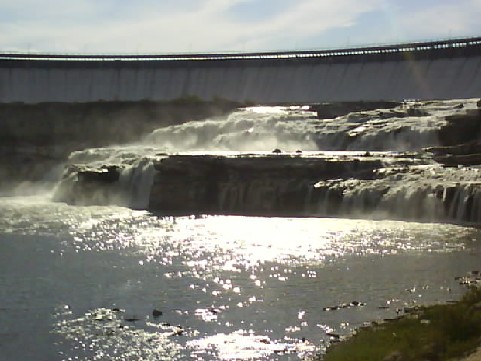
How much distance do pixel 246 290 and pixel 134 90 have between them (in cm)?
5626

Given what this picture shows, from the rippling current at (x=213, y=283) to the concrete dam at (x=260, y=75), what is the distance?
2965 centimetres

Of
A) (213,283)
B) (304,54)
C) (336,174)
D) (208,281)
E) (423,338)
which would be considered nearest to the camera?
(423,338)

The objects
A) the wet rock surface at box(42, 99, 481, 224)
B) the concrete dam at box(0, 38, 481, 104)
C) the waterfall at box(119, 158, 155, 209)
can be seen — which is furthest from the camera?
the concrete dam at box(0, 38, 481, 104)

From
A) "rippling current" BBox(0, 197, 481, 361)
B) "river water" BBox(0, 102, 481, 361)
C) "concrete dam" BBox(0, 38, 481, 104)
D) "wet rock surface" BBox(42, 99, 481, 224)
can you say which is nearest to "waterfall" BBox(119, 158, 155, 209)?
"wet rock surface" BBox(42, 99, 481, 224)

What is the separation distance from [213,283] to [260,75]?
5115 cm

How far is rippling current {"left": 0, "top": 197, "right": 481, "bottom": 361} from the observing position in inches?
589

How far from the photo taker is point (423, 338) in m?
12.5

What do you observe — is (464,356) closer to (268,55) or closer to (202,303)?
(202,303)

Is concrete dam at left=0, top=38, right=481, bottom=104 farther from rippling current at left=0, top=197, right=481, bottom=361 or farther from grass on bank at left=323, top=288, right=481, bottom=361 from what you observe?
grass on bank at left=323, top=288, right=481, bottom=361

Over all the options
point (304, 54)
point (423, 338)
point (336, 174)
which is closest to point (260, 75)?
point (304, 54)

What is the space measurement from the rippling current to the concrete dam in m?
29.7

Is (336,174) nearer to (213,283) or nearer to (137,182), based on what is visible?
(137,182)

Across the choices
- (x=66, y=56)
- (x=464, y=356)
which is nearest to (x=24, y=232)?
(x=464, y=356)

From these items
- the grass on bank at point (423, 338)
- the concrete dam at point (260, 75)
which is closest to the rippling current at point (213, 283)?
the grass on bank at point (423, 338)
